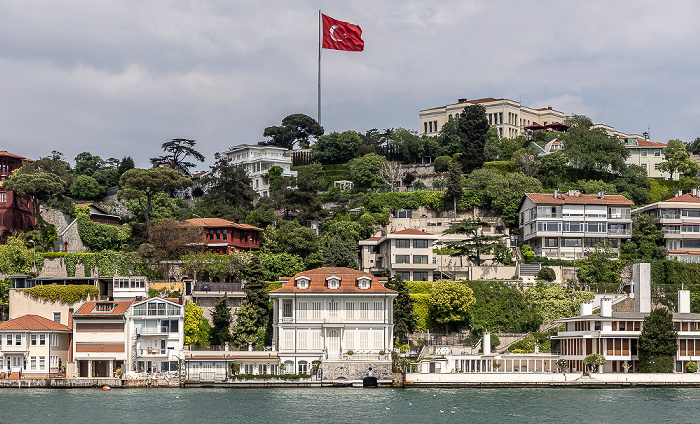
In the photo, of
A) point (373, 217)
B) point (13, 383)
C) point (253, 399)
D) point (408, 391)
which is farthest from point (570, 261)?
point (13, 383)

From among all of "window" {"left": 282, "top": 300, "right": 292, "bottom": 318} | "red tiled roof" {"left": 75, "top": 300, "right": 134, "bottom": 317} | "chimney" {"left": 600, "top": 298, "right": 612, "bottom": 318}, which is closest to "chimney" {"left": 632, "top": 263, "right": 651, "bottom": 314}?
"chimney" {"left": 600, "top": 298, "right": 612, "bottom": 318}

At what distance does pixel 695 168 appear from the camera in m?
115

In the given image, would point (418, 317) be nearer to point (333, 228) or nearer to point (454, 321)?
point (454, 321)

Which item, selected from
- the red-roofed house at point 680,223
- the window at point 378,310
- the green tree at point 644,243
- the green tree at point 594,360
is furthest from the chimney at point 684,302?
the window at point 378,310

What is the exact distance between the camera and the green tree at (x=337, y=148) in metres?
123

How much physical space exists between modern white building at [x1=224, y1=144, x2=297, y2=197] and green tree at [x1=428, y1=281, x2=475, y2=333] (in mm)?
44337

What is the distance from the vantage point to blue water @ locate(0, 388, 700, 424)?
58438 millimetres

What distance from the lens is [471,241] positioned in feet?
306

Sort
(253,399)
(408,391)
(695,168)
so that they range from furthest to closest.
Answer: (695,168), (408,391), (253,399)

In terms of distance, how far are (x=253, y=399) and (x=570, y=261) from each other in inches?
1492

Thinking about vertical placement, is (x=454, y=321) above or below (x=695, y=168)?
below

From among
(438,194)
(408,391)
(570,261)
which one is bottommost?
(408,391)

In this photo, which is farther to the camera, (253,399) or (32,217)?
(32,217)

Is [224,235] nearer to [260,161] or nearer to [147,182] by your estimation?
[147,182]
